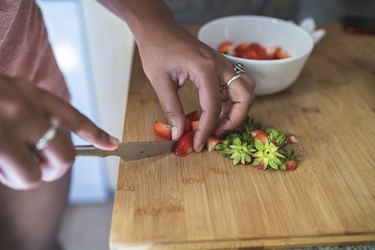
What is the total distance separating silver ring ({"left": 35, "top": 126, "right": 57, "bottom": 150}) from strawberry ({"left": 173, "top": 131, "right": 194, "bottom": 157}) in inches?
10.7

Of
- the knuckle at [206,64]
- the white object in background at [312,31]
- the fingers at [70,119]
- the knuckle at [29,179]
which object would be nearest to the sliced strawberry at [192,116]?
the knuckle at [206,64]

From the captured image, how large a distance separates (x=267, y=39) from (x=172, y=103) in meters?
0.40

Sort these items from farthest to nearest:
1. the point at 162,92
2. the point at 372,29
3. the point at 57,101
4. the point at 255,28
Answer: the point at 372,29
the point at 255,28
the point at 162,92
the point at 57,101

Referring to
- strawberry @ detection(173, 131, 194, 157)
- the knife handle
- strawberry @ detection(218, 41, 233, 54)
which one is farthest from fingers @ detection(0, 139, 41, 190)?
strawberry @ detection(218, 41, 233, 54)

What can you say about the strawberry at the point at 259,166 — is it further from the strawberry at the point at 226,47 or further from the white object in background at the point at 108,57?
the white object in background at the point at 108,57

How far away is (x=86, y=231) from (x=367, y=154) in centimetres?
126

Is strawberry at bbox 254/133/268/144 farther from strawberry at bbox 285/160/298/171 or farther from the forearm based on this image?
the forearm

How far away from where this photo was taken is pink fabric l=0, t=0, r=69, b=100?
699 millimetres

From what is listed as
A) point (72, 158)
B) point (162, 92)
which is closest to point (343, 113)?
point (162, 92)

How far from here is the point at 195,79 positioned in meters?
0.67

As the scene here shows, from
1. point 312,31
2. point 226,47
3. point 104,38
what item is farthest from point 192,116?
point 104,38

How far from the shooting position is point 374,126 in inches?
30.5

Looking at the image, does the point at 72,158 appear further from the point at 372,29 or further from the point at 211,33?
the point at 372,29

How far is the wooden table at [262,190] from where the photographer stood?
0.55 meters
